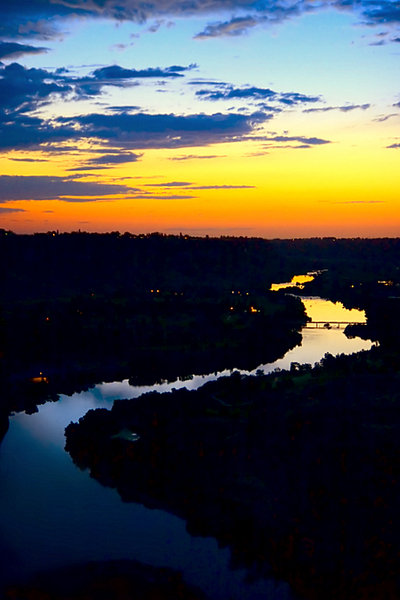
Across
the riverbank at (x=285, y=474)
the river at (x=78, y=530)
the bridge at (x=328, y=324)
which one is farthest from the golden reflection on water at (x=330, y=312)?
the river at (x=78, y=530)

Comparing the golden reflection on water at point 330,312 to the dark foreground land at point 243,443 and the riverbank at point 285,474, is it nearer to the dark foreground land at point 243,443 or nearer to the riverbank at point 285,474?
the dark foreground land at point 243,443

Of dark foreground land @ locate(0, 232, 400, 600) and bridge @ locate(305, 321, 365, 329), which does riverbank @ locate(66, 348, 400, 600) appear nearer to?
dark foreground land @ locate(0, 232, 400, 600)

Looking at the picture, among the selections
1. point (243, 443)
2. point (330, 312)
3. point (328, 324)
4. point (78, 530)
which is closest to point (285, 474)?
point (243, 443)

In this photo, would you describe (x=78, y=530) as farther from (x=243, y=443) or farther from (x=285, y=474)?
(x=285, y=474)

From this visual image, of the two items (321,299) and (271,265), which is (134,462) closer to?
(321,299)

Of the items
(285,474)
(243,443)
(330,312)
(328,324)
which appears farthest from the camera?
(330,312)

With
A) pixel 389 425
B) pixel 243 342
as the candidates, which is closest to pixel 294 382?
pixel 389 425

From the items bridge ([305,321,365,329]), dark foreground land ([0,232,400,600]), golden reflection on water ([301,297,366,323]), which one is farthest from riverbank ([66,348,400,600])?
golden reflection on water ([301,297,366,323])

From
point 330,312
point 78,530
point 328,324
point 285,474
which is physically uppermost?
point 330,312
